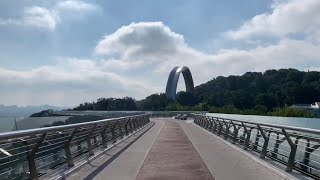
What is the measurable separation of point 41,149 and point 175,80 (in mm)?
146653

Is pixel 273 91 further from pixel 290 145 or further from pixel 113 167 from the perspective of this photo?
pixel 290 145

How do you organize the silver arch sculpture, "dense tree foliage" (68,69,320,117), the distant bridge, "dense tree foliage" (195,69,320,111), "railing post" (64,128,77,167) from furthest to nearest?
the silver arch sculpture
"dense tree foliage" (68,69,320,117)
"dense tree foliage" (195,69,320,111)
"railing post" (64,128,77,167)
the distant bridge

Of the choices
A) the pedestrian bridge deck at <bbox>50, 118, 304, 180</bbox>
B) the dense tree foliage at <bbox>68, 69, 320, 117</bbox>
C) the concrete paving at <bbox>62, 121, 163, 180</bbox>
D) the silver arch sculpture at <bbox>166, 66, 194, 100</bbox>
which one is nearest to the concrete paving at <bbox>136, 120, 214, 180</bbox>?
the pedestrian bridge deck at <bbox>50, 118, 304, 180</bbox>

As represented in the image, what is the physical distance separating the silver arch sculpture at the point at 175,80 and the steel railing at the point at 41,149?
14115cm

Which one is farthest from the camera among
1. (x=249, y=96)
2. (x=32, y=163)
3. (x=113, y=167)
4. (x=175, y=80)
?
(x=175, y=80)

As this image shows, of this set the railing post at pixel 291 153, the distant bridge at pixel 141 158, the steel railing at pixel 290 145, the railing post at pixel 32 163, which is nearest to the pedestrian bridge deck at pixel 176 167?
the distant bridge at pixel 141 158

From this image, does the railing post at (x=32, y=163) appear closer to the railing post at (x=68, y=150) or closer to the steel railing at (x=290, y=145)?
the railing post at (x=68, y=150)

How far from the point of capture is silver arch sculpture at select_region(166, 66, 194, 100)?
158 meters

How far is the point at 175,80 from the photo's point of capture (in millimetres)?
156875

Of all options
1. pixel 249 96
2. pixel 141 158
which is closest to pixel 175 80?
pixel 249 96

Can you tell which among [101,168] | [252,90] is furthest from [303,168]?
[252,90]

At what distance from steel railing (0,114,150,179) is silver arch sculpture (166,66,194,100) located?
141152 mm

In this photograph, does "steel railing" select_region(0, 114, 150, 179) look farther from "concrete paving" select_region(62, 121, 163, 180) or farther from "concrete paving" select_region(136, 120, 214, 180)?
"concrete paving" select_region(136, 120, 214, 180)

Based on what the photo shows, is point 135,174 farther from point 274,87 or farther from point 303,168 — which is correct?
point 274,87
